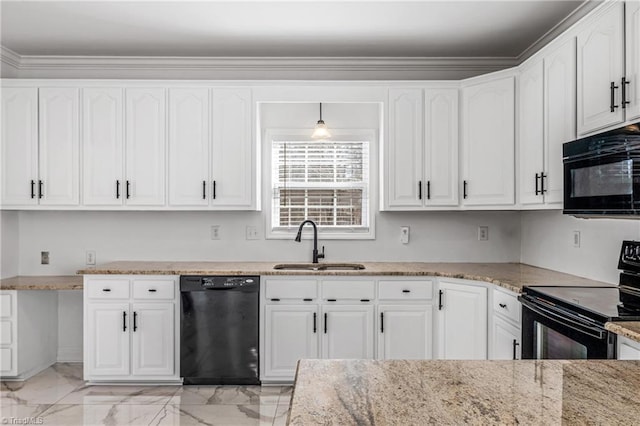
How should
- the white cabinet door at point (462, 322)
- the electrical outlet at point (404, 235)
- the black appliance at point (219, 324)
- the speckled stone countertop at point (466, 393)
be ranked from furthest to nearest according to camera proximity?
1. the electrical outlet at point (404, 235)
2. the black appliance at point (219, 324)
3. the white cabinet door at point (462, 322)
4. the speckled stone countertop at point (466, 393)

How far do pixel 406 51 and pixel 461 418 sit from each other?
3.44 m

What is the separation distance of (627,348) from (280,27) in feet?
9.39

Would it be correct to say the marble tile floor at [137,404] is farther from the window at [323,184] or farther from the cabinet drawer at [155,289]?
the window at [323,184]

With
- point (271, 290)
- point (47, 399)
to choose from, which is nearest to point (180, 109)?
point (271, 290)

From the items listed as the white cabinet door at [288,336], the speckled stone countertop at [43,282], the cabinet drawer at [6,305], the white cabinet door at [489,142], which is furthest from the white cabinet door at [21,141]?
the white cabinet door at [489,142]

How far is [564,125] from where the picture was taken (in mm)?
2746

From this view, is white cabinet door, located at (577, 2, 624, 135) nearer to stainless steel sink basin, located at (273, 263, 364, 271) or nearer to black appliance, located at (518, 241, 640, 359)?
black appliance, located at (518, 241, 640, 359)

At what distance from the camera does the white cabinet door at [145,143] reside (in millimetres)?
3664

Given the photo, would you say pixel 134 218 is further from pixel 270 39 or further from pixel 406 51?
pixel 406 51

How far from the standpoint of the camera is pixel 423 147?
3656 millimetres

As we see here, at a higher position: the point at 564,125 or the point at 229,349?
the point at 564,125

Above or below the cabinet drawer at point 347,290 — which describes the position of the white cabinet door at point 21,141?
above

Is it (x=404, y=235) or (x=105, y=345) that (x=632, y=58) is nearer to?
(x=404, y=235)

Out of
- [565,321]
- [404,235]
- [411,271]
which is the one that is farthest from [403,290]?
[565,321]
